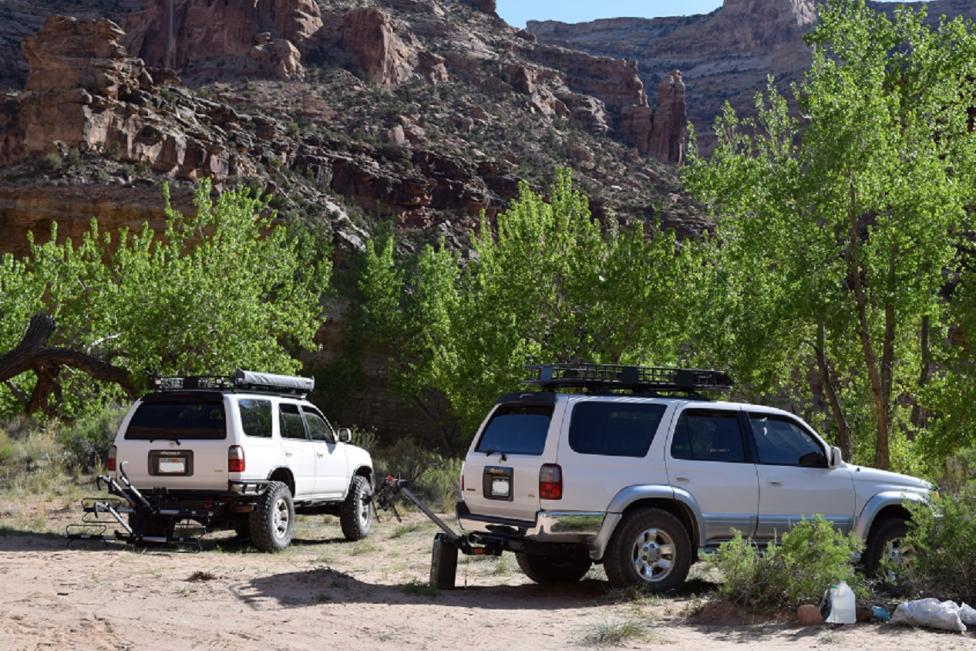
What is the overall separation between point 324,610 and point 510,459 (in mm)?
2185

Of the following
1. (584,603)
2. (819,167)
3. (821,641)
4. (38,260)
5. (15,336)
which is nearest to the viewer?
(821,641)

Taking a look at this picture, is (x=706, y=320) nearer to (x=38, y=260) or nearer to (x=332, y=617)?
(x=332, y=617)

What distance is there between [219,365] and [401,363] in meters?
25.4

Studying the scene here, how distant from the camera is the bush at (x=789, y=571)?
27.6 ft

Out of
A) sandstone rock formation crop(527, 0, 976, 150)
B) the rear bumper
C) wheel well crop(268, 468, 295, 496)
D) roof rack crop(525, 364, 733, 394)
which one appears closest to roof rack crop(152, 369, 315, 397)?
wheel well crop(268, 468, 295, 496)

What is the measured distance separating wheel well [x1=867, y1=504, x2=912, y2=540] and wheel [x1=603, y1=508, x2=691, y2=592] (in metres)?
2.37

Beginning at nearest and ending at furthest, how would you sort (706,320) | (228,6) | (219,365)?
1. (706,320)
2. (219,365)
3. (228,6)

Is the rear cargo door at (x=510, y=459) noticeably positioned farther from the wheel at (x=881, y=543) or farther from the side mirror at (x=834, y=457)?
the wheel at (x=881, y=543)

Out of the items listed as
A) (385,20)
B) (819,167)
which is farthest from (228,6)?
(819,167)

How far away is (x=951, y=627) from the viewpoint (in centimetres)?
775

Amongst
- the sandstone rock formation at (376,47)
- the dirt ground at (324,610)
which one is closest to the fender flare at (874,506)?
the dirt ground at (324,610)

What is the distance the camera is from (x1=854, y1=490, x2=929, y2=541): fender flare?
10313 mm

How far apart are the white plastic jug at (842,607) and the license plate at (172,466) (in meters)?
7.62

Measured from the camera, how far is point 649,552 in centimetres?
940
